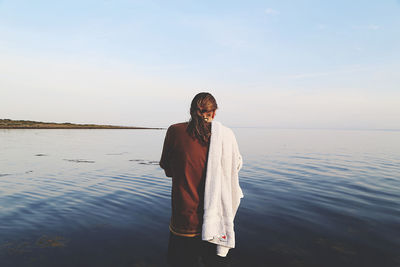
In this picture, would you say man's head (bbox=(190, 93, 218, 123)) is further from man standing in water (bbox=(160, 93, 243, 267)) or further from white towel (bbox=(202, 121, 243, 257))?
Result: white towel (bbox=(202, 121, 243, 257))

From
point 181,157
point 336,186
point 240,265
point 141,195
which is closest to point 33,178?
point 141,195

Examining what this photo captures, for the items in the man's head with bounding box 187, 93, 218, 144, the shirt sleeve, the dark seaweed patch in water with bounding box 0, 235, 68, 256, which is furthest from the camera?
the dark seaweed patch in water with bounding box 0, 235, 68, 256

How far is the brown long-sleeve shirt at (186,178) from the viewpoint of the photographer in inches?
105

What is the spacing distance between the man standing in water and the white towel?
10 millimetres

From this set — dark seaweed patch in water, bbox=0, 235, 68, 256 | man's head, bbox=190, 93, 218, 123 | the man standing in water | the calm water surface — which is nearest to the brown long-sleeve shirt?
the man standing in water

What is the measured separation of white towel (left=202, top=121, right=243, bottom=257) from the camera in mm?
2658

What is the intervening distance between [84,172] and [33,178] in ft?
8.14

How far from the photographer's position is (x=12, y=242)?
5.09 m

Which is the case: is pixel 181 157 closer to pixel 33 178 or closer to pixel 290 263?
pixel 290 263

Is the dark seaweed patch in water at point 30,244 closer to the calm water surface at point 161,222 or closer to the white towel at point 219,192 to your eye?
the calm water surface at point 161,222

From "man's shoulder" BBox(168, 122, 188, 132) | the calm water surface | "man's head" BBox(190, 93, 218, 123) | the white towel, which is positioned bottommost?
the calm water surface

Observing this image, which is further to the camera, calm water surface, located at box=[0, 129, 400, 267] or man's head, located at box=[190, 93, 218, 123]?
calm water surface, located at box=[0, 129, 400, 267]

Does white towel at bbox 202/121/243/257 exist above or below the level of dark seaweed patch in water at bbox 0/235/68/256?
above

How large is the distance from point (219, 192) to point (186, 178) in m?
0.41
